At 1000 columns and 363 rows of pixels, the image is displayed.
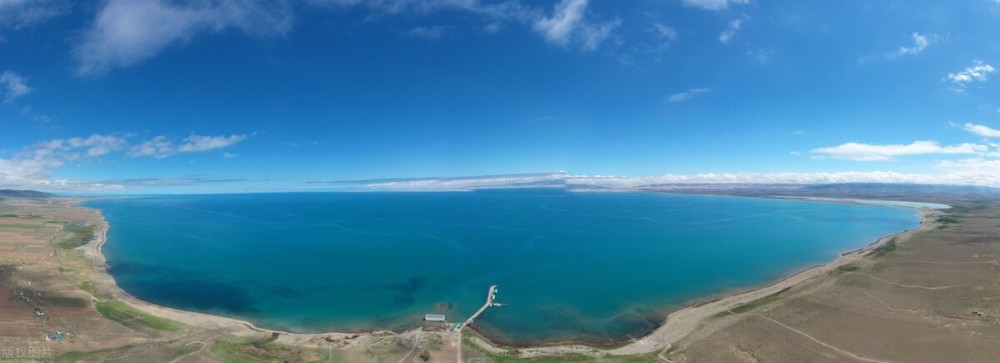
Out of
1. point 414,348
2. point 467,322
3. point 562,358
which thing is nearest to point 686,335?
point 562,358

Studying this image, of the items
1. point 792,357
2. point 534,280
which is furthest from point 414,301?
point 792,357

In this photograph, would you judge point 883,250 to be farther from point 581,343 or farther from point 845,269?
point 581,343

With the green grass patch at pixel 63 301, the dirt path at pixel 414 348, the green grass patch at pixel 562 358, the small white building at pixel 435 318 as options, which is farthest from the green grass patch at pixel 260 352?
the green grass patch at pixel 63 301

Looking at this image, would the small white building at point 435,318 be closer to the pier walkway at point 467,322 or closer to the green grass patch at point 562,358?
the pier walkway at point 467,322

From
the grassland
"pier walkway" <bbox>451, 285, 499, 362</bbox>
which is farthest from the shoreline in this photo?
"pier walkway" <bbox>451, 285, 499, 362</bbox>

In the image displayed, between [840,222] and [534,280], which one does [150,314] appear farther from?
[840,222]
